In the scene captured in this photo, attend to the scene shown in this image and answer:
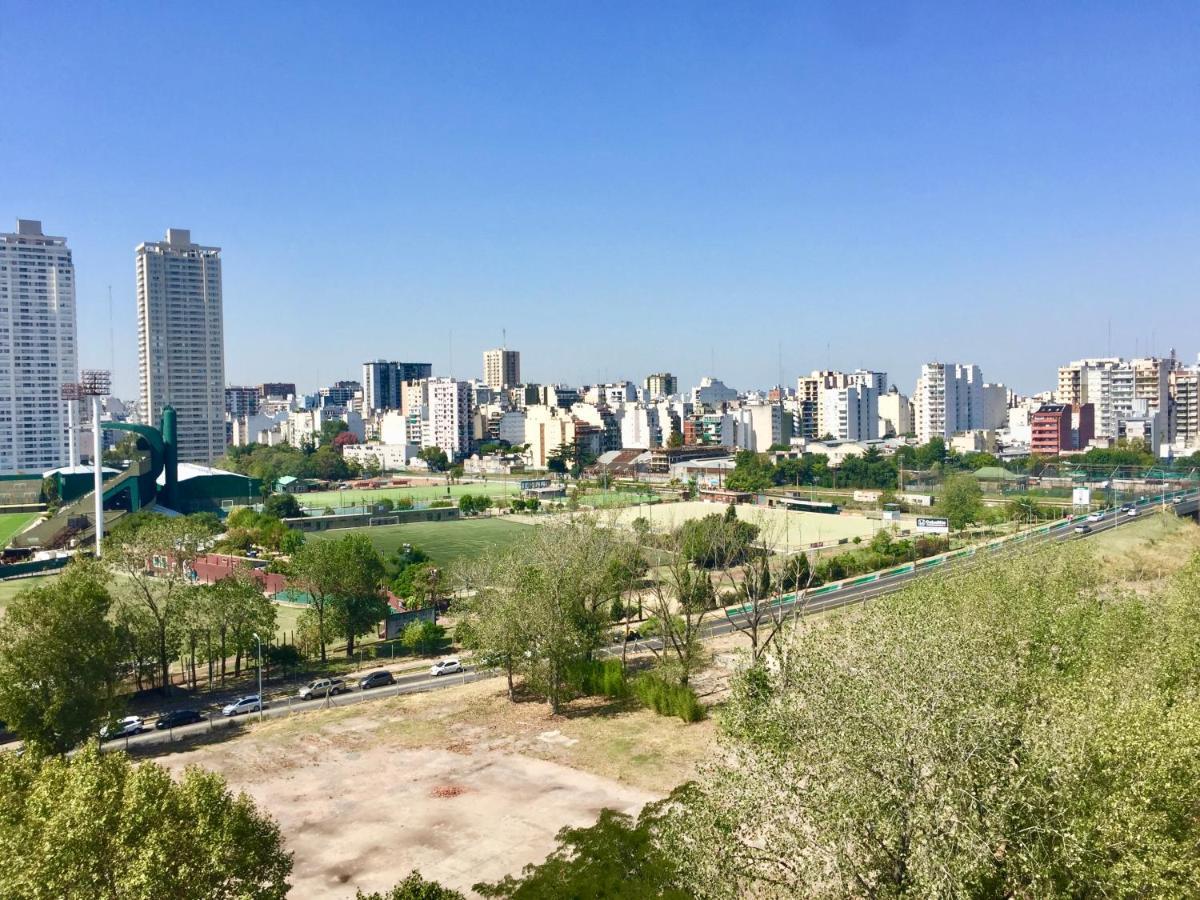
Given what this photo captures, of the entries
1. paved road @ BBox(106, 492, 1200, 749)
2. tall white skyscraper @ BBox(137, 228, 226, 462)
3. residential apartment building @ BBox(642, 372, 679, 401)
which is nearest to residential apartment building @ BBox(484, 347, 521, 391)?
residential apartment building @ BBox(642, 372, 679, 401)

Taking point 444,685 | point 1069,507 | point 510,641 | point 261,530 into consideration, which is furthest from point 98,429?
point 1069,507

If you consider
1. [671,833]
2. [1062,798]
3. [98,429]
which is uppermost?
[98,429]

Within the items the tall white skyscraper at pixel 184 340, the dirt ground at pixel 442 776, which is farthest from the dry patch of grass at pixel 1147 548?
the tall white skyscraper at pixel 184 340

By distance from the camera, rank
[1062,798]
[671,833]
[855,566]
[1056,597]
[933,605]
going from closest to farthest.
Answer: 1. [1062,798]
2. [671,833]
3. [933,605]
4. [1056,597]
5. [855,566]

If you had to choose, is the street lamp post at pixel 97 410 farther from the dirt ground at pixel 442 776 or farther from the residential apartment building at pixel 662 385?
the residential apartment building at pixel 662 385

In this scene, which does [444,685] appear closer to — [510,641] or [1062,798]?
[510,641]

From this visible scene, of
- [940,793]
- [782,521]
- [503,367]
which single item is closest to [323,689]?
[940,793]
